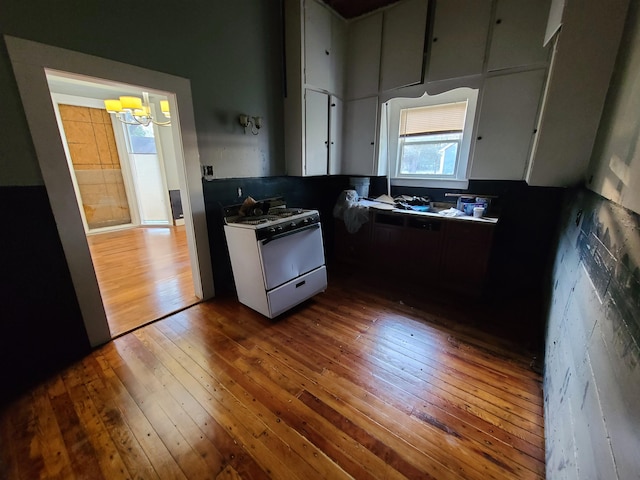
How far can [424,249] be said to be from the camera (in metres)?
2.88

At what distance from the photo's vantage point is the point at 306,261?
2.51 meters

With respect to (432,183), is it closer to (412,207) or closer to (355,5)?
(412,207)

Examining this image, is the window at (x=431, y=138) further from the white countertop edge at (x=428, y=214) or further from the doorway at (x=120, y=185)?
the doorway at (x=120, y=185)

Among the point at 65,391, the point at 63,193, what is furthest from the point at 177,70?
the point at 65,391

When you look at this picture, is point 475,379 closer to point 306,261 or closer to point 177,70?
point 306,261

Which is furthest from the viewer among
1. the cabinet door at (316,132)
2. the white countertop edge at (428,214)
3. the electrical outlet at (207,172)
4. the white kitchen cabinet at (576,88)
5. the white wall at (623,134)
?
the cabinet door at (316,132)

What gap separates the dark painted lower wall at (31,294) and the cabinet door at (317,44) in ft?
8.11

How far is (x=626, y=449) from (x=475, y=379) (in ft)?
3.91

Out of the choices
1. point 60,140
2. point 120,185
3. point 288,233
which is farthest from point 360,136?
point 120,185

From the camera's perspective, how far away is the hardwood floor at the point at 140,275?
2408 millimetres

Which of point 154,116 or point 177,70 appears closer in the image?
point 177,70

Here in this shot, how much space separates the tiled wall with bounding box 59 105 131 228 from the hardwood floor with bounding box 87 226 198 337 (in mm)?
539

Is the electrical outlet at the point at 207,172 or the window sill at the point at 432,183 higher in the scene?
the electrical outlet at the point at 207,172

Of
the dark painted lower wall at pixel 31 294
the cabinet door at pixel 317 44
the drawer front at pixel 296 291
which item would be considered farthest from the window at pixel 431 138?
the dark painted lower wall at pixel 31 294
